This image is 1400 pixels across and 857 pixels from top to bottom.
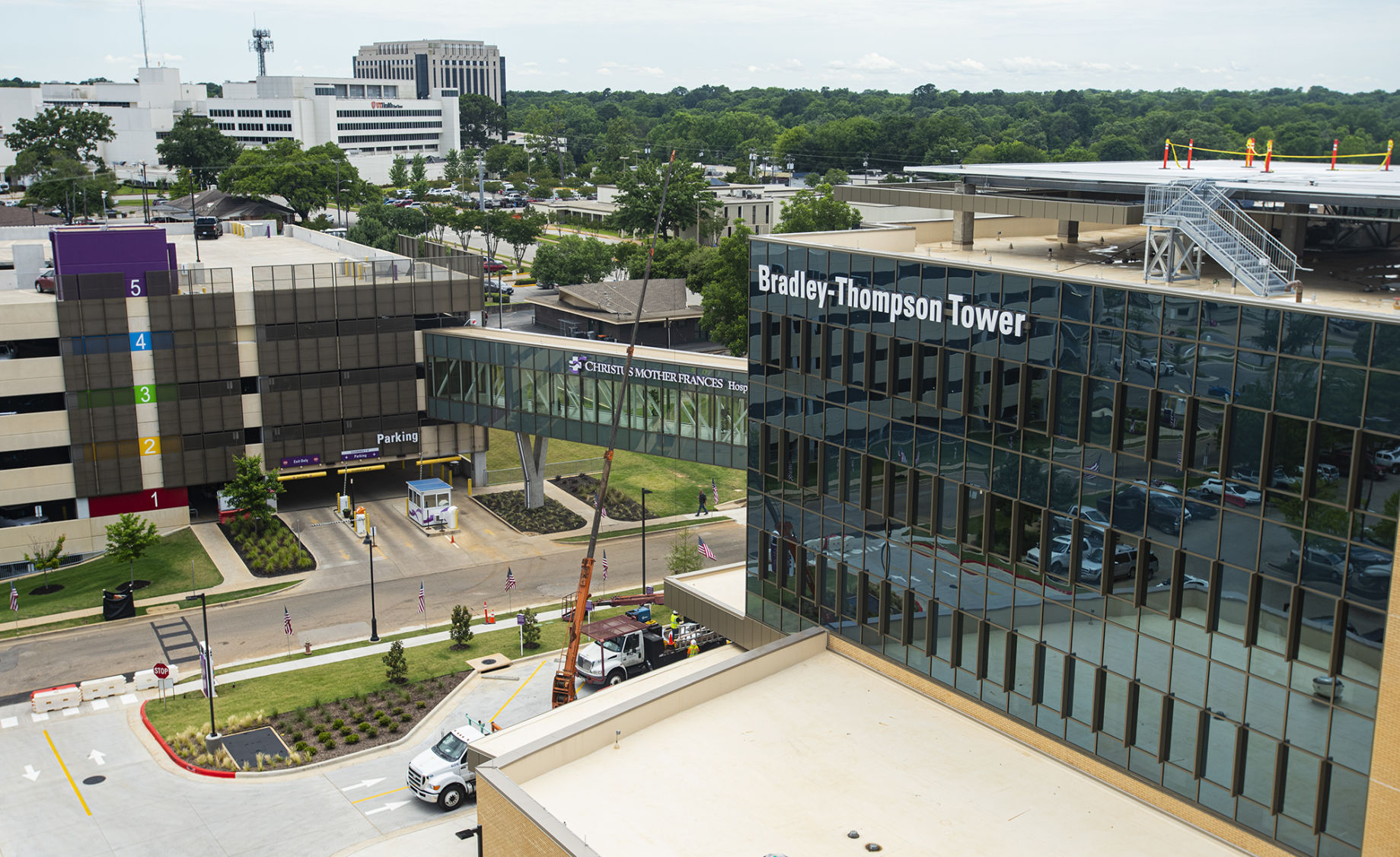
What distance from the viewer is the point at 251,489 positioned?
6644 centimetres

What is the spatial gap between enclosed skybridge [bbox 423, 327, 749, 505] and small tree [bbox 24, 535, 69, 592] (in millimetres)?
21423

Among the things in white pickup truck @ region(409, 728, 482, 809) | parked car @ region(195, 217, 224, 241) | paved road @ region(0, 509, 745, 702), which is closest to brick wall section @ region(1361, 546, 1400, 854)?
white pickup truck @ region(409, 728, 482, 809)

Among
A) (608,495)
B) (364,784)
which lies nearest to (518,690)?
(364,784)

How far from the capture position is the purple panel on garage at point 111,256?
62.7m

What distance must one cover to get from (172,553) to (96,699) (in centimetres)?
1692

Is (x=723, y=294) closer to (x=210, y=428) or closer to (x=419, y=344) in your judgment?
(x=419, y=344)

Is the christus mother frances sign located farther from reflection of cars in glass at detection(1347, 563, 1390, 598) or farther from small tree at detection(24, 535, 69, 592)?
small tree at detection(24, 535, 69, 592)

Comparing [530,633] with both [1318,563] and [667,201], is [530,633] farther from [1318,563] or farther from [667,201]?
[667,201]

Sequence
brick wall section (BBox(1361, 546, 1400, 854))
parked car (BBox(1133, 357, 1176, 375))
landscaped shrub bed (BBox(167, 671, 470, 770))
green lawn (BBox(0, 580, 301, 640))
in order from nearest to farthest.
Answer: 1. brick wall section (BBox(1361, 546, 1400, 854))
2. parked car (BBox(1133, 357, 1176, 375))
3. landscaped shrub bed (BBox(167, 671, 470, 770))
4. green lawn (BBox(0, 580, 301, 640))

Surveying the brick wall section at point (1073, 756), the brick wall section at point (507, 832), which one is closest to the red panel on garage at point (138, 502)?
the brick wall section at point (507, 832)

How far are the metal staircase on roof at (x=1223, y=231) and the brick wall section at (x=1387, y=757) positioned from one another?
8073 millimetres

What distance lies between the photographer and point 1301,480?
24.5 metres

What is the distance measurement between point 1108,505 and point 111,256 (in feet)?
181

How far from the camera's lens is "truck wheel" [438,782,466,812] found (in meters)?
40.7
